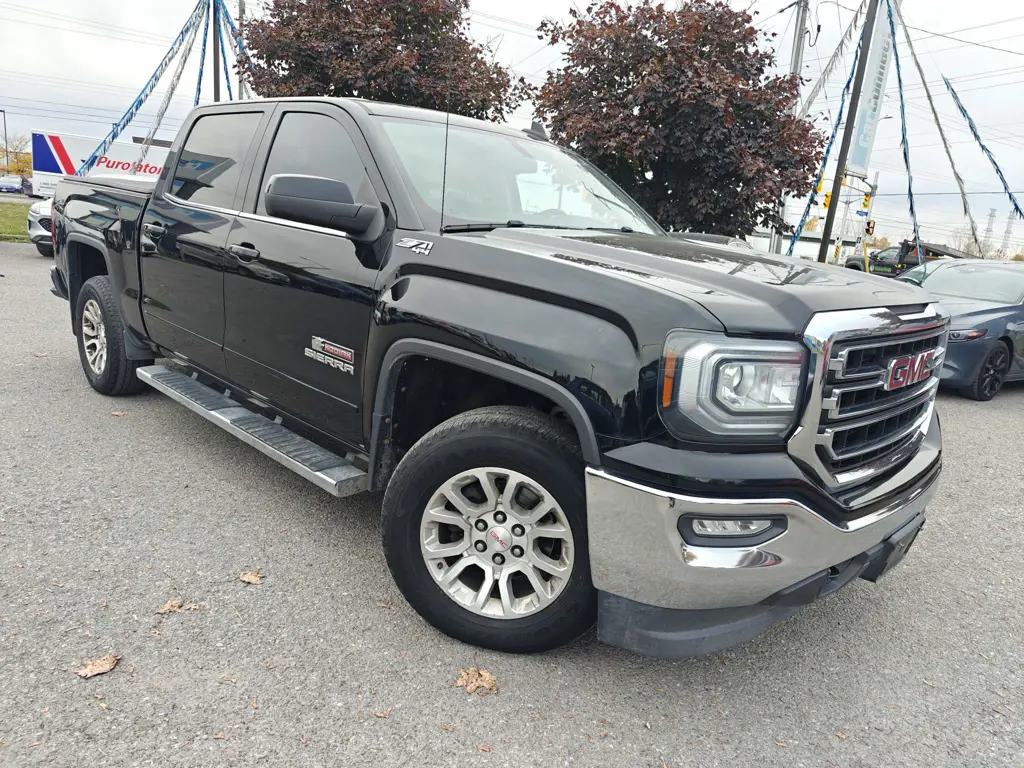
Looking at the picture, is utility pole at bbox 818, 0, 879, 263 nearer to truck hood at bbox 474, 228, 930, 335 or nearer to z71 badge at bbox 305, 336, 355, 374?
truck hood at bbox 474, 228, 930, 335

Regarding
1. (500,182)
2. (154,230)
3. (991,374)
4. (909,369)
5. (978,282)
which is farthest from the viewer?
(978,282)

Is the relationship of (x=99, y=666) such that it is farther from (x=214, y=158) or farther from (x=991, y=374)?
(x=991, y=374)

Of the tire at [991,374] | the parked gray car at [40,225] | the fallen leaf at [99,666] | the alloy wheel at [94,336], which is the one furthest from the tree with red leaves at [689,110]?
the parked gray car at [40,225]

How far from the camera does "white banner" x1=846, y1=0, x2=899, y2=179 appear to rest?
12688mm

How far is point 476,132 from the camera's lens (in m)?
3.54

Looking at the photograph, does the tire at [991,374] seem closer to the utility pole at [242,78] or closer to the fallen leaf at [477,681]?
the fallen leaf at [477,681]

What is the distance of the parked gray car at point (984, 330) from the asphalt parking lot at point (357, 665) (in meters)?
4.29

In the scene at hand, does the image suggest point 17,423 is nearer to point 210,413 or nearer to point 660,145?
point 210,413

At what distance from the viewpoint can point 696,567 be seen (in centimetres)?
209

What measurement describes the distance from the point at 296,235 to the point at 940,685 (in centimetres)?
313

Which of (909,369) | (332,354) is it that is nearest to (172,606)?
(332,354)

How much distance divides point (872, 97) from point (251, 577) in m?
13.9

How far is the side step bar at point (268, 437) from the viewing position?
9.81 feet

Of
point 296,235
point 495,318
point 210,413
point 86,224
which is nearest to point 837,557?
point 495,318
